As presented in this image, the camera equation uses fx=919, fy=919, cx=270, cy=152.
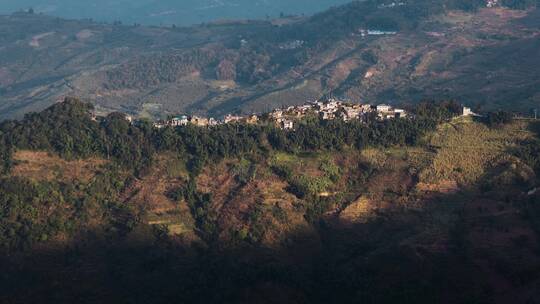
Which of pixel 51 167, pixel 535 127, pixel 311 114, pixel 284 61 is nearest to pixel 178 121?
pixel 311 114

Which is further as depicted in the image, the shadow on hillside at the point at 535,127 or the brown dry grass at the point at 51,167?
the shadow on hillside at the point at 535,127

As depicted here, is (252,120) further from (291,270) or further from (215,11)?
(215,11)

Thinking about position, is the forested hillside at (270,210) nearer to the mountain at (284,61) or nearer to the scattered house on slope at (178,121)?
the scattered house on slope at (178,121)

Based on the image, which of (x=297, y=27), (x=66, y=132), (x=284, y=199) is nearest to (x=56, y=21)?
(x=297, y=27)

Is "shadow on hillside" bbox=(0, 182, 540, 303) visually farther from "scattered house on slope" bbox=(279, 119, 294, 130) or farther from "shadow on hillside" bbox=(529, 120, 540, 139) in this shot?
"scattered house on slope" bbox=(279, 119, 294, 130)

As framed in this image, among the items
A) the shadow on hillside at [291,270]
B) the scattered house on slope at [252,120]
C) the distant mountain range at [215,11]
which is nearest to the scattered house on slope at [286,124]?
the scattered house on slope at [252,120]

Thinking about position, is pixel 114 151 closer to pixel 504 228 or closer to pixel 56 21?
pixel 504 228

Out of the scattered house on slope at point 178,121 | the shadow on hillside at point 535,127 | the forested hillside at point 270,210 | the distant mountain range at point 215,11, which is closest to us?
the forested hillside at point 270,210
